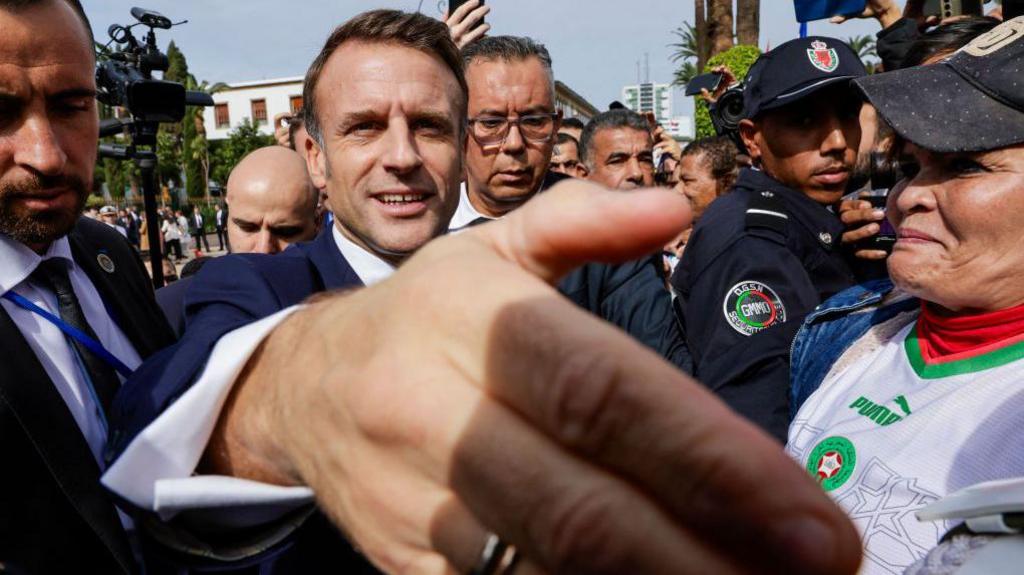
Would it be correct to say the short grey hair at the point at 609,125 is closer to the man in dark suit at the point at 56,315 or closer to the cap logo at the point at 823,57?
the cap logo at the point at 823,57

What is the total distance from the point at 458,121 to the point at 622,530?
1.78 metres

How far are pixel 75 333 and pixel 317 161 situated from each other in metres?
0.88

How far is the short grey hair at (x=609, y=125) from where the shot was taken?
5.32 m

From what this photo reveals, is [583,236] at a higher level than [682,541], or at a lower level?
higher

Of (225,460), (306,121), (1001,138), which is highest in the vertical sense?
(306,121)

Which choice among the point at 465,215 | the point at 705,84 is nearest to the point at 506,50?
the point at 465,215

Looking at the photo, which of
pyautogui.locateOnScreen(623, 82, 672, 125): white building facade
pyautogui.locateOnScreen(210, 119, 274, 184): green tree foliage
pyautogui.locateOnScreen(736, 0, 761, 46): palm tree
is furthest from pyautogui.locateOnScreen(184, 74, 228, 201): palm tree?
pyautogui.locateOnScreen(736, 0, 761, 46): palm tree

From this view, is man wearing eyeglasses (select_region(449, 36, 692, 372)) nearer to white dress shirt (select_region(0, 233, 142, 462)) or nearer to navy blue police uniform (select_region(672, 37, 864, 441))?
navy blue police uniform (select_region(672, 37, 864, 441))

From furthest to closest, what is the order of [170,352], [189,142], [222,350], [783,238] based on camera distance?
[189,142]
[783,238]
[170,352]
[222,350]

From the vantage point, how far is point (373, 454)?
67cm

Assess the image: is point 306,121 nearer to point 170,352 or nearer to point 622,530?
point 170,352

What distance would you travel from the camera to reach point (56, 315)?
5.74ft

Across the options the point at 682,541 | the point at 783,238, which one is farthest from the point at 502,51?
the point at 682,541

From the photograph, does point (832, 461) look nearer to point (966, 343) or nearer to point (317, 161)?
point (966, 343)
